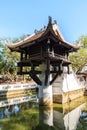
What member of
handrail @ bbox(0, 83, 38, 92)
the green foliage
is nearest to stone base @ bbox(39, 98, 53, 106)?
handrail @ bbox(0, 83, 38, 92)

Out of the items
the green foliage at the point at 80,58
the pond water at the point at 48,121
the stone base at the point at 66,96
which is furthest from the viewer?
the green foliage at the point at 80,58

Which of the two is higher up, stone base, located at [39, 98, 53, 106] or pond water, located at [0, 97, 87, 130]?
stone base, located at [39, 98, 53, 106]

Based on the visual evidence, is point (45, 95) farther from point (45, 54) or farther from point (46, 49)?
point (46, 49)

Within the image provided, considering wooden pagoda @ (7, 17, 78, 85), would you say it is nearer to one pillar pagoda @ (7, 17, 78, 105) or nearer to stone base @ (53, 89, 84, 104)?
one pillar pagoda @ (7, 17, 78, 105)

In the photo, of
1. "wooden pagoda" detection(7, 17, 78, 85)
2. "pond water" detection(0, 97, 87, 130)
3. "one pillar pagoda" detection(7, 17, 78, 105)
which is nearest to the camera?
"pond water" detection(0, 97, 87, 130)

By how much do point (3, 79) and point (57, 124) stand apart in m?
20.0

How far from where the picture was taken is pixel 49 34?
935 centimetres

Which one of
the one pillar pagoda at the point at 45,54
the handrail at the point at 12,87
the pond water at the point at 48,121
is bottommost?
the pond water at the point at 48,121

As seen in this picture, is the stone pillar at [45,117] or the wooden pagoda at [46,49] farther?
the wooden pagoda at [46,49]

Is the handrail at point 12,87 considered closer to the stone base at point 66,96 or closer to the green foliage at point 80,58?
the stone base at point 66,96

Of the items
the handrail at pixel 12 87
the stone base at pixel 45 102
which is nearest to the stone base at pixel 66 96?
the stone base at pixel 45 102

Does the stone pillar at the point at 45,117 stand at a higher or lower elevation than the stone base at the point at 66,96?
lower

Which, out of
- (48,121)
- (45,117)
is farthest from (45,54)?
(48,121)

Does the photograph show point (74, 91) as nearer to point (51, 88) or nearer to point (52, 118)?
point (51, 88)
